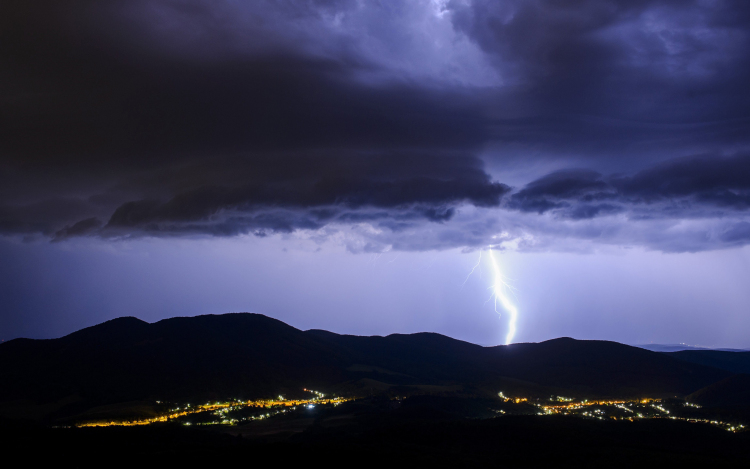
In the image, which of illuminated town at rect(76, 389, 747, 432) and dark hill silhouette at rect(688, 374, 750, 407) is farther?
dark hill silhouette at rect(688, 374, 750, 407)

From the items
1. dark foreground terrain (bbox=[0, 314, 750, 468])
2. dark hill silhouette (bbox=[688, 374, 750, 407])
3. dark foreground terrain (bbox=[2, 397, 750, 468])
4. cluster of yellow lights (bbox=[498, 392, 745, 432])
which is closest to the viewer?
dark foreground terrain (bbox=[2, 397, 750, 468])

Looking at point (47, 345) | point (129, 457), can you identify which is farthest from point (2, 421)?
point (47, 345)

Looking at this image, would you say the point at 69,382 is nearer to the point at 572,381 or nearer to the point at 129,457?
the point at 129,457

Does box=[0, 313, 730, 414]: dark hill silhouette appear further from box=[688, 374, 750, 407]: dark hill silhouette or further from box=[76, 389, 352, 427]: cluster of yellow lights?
box=[688, 374, 750, 407]: dark hill silhouette

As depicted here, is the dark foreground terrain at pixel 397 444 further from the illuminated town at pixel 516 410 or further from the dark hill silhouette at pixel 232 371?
the dark hill silhouette at pixel 232 371

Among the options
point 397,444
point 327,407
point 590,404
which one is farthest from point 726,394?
point 397,444

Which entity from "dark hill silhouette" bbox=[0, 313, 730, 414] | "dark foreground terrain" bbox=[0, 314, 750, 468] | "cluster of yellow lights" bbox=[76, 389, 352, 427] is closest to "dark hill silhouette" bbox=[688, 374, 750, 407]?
"dark foreground terrain" bbox=[0, 314, 750, 468]

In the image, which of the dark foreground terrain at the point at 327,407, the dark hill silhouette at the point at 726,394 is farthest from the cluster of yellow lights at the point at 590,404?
the dark hill silhouette at the point at 726,394
